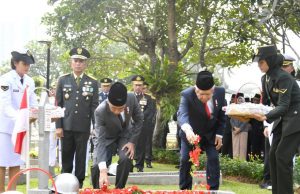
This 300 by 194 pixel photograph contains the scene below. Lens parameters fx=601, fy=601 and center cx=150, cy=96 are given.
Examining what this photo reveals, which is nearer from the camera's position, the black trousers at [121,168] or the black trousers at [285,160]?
the black trousers at [285,160]

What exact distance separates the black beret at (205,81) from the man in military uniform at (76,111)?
2099 millimetres

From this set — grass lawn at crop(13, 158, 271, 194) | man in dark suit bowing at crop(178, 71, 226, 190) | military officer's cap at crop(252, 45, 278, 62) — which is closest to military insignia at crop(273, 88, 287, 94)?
military officer's cap at crop(252, 45, 278, 62)

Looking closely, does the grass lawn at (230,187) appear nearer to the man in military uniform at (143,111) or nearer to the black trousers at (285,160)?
the man in military uniform at (143,111)

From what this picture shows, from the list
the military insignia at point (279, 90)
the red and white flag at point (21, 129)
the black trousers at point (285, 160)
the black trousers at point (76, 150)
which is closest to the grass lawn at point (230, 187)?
the black trousers at point (76, 150)

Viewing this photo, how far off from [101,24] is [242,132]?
22.8ft

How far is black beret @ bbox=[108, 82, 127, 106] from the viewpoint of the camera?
7145 mm

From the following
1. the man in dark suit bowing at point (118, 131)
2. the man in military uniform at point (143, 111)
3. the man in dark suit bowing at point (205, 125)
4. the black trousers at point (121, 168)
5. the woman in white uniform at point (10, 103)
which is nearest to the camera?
the man in dark suit bowing at point (118, 131)

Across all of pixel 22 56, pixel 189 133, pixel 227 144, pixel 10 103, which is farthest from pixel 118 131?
pixel 227 144

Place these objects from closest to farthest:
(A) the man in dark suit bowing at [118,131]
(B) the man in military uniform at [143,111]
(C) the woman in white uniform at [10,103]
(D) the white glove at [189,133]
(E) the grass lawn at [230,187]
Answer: (D) the white glove at [189,133] < (A) the man in dark suit bowing at [118,131] < (C) the woman in white uniform at [10,103] < (E) the grass lawn at [230,187] < (B) the man in military uniform at [143,111]

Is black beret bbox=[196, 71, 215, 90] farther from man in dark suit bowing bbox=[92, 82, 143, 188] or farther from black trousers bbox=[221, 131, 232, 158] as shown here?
black trousers bbox=[221, 131, 232, 158]

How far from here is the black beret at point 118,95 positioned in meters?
7.14

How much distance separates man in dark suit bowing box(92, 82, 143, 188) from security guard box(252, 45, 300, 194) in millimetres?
1661

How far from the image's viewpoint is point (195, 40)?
75.7 feet

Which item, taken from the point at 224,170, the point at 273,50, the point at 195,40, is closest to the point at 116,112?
the point at 273,50
